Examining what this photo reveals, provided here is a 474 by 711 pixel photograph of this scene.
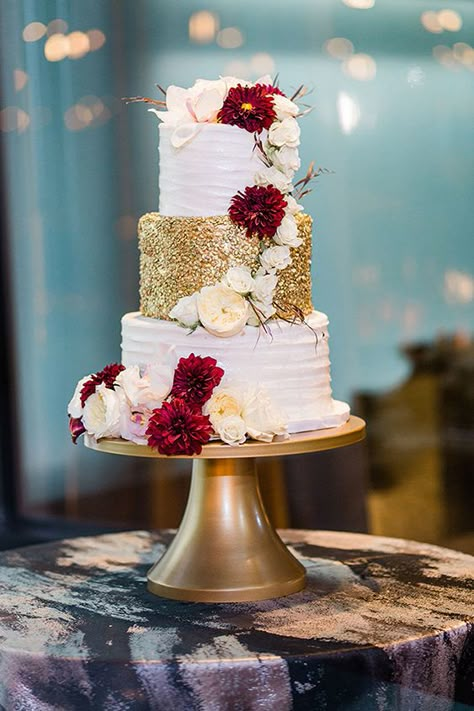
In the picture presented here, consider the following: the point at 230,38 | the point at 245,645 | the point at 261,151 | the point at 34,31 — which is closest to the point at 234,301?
the point at 261,151

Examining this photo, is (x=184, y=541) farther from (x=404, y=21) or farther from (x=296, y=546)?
(x=404, y=21)

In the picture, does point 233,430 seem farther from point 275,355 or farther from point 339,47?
point 339,47

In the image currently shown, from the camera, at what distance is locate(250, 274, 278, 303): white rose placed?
2.65 metres

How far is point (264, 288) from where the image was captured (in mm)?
2648

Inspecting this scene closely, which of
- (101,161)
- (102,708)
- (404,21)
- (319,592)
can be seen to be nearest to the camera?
(102,708)

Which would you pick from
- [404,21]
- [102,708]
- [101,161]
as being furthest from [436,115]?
[102,708]

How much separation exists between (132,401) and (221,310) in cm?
27

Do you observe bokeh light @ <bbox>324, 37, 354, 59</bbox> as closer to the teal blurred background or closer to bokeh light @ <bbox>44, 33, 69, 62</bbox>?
the teal blurred background

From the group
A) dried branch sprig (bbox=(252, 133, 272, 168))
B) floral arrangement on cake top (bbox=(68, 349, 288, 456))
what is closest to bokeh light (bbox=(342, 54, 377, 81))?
dried branch sprig (bbox=(252, 133, 272, 168))

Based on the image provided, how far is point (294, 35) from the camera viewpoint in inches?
216

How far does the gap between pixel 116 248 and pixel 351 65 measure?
1461mm

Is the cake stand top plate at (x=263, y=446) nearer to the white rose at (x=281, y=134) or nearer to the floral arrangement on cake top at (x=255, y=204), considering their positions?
the floral arrangement on cake top at (x=255, y=204)

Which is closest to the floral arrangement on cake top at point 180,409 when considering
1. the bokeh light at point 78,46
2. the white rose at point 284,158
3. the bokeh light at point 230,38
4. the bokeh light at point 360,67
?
the white rose at point 284,158

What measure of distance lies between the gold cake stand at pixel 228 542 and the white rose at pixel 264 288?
0.31 m
